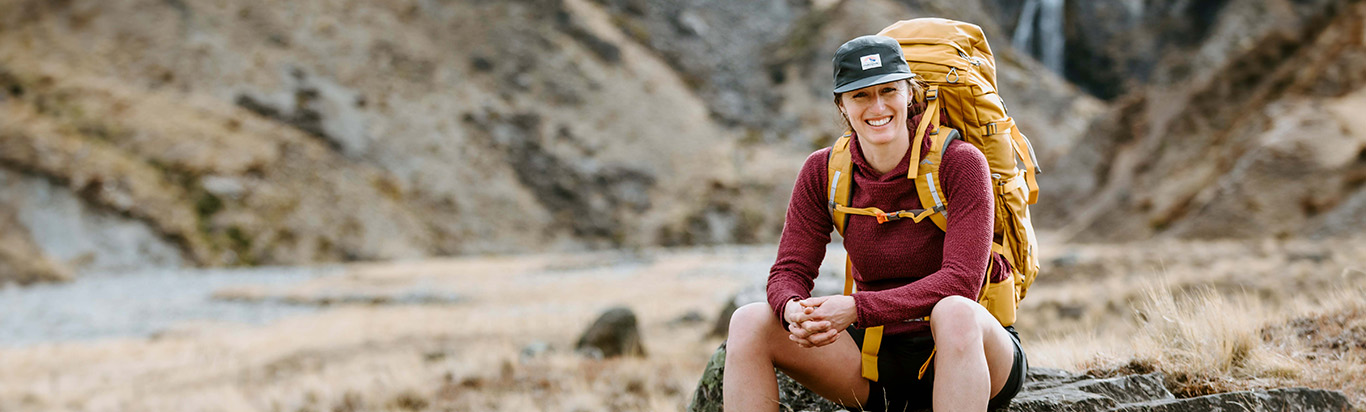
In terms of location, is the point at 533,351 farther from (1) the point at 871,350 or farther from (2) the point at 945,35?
(2) the point at 945,35

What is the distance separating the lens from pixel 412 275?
27.9 m

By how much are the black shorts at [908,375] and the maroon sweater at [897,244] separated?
0.05 metres

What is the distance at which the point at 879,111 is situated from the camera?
2.90m

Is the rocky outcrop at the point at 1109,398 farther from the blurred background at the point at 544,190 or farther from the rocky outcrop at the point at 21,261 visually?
the rocky outcrop at the point at 21,261

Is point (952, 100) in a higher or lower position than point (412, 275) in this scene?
higher

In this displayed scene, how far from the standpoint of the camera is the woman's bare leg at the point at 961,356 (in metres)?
2.62

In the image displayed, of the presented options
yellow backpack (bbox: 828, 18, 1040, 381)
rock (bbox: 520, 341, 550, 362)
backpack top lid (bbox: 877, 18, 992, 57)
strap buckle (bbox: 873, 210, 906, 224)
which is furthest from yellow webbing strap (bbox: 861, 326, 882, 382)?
rock (bbox: 520, 341, 550, 362)

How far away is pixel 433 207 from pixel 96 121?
12921 mm

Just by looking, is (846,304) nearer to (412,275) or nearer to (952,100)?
(952,100)

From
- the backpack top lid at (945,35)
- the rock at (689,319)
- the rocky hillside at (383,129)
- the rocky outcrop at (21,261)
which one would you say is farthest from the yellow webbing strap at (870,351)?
the rocky hillside at (383,129)

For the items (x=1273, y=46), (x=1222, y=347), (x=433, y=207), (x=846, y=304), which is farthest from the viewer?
(x=433, y=207)

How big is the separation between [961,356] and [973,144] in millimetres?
822

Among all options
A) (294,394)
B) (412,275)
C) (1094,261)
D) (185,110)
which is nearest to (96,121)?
(185,110)

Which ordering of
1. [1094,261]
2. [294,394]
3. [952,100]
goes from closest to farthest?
[952,100], [294,394], [1094,261]
